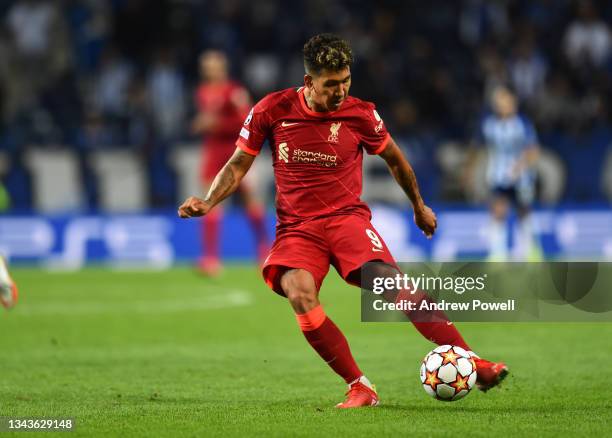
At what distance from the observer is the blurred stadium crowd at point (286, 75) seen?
17719mm

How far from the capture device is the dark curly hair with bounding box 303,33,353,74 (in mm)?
6113

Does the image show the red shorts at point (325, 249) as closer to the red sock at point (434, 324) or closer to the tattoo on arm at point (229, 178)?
the red sock at point (434, 324)

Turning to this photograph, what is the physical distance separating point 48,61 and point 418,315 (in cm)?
1434

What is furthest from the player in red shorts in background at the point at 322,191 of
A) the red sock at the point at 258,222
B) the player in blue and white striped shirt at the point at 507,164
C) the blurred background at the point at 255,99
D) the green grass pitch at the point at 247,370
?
the blurred background at the point at 255,99

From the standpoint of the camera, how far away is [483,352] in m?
8.75

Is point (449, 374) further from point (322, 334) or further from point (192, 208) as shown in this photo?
point (192, 208)

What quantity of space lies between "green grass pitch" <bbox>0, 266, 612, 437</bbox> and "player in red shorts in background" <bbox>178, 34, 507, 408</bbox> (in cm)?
44

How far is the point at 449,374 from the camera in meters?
6.04

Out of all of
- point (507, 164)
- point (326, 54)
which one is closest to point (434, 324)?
point (326, 54)

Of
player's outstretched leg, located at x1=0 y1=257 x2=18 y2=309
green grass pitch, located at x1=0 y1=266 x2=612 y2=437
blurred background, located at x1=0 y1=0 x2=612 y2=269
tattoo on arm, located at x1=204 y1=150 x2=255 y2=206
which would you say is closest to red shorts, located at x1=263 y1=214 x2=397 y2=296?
tattoo on arm, located at x1=204 y1=150 x2=255 y2=206

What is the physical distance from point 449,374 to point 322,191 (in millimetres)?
1215

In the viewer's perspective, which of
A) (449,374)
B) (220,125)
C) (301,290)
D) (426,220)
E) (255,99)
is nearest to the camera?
(449,374)

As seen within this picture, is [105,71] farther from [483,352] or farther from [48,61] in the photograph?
[483,352]

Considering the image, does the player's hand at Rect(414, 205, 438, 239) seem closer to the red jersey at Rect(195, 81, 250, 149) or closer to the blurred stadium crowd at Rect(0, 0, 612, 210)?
the red jersey at Rect(195, 81, 250, 149)
